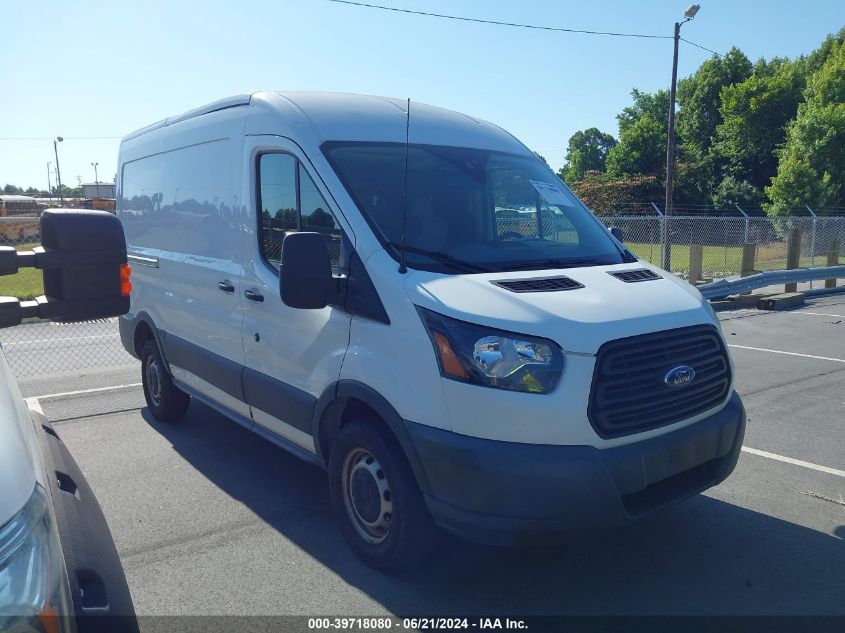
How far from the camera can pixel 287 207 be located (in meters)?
4.26

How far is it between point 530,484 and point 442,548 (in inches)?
45.1

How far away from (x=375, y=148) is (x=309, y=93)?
68 centimetres

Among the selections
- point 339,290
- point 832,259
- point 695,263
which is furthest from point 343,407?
point 832,259

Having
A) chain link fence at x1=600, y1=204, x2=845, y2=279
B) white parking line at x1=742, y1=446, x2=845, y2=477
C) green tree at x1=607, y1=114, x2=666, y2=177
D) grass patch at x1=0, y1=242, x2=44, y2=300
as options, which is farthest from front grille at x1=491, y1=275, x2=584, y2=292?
green tree at x1=607, y1=114, x2=666, y2=177

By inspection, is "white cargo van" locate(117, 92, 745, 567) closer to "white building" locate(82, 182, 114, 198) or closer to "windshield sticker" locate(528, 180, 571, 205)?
"windshield sticker" locate(528, 180, 571, 205)

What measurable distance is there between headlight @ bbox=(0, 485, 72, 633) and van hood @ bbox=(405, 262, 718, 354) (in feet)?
6.39

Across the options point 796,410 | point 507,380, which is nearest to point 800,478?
point 796,410

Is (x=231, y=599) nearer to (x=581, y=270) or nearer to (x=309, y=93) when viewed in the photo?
(x=581, y=270)

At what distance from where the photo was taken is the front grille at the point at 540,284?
335 centimetres

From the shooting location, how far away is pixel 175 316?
5715mm

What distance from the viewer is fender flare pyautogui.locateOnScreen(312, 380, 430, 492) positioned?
327 centimetres

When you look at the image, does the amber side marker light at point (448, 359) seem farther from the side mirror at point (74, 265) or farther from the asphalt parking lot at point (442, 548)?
the side mirror at point (74, 265)

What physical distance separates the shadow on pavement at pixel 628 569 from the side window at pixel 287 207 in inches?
62.0

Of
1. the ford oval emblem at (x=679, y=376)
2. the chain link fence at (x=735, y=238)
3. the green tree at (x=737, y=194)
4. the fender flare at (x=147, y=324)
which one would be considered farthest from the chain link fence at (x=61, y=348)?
the green tree at (x=737, y=194)
